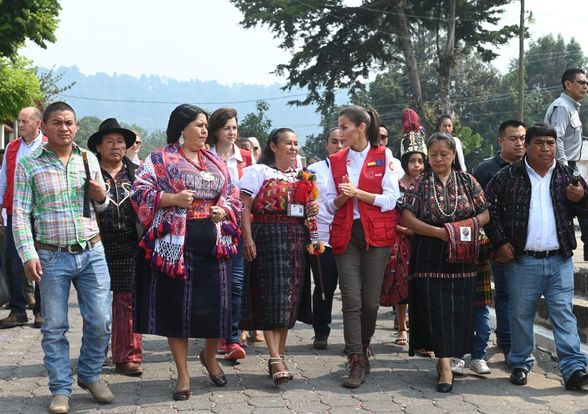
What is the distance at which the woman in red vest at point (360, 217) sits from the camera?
6.21 meters

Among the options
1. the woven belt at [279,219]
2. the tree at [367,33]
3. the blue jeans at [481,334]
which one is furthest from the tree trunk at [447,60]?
the woven belt at [279,219]

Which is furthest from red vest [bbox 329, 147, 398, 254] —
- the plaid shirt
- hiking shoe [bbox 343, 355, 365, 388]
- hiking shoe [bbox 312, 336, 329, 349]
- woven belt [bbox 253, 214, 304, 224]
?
the plaid shirt

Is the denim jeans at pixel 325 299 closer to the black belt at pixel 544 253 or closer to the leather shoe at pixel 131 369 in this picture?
the leather shoe at pixel 131 369

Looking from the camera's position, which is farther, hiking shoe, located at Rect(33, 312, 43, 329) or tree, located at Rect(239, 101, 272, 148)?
tree, located at Rect(239, 101, 272, 148)

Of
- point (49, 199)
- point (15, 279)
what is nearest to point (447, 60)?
point (15, 279)

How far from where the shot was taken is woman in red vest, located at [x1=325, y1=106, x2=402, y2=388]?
621cm

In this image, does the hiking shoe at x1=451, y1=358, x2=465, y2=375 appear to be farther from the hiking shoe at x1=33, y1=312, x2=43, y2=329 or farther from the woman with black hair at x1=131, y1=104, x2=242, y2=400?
the hiking shoe at x1=33, y1=312, x2=43, y2=329

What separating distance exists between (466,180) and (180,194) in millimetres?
2149

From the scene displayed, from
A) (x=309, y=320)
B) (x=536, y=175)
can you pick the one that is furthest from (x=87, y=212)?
(x=536, y=175)

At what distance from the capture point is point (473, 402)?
565cm

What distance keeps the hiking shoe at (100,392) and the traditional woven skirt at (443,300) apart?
232cm

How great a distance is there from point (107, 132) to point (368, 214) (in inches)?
83.4

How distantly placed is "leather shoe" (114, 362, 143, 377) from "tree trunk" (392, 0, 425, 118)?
24766 mm

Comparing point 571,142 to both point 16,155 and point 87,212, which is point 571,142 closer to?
point 87,212
